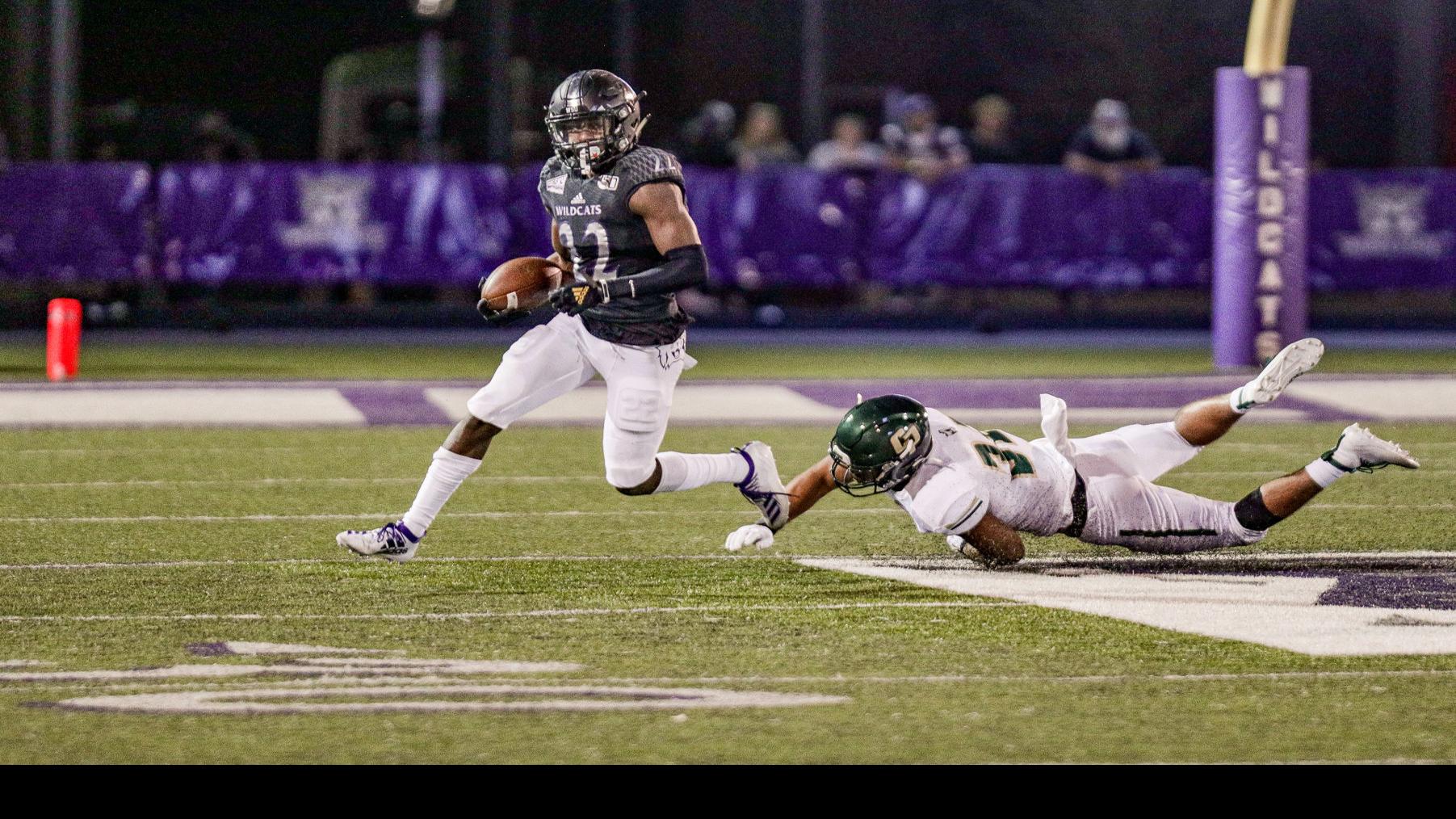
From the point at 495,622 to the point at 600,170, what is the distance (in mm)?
1624

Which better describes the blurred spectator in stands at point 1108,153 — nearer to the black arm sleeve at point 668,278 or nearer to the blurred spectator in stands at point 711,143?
the blurred spectator in stands at point 711,143

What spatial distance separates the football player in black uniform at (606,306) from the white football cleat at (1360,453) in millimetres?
1982

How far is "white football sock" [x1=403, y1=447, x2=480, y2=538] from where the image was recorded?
25.1 feet

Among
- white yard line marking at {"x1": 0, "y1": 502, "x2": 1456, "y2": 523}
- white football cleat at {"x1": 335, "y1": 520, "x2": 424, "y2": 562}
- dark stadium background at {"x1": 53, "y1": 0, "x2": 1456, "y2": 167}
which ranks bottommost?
white yard line marking at {"x1": 0, "y1": 502, "x2": 1456, "y2": 523}

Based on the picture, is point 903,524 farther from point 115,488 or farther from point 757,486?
point 115,488

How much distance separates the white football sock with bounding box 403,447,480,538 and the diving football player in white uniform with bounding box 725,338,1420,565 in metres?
0.87

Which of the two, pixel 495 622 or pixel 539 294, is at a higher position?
pixel 539 294

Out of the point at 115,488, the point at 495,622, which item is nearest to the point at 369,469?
the point at 115,488

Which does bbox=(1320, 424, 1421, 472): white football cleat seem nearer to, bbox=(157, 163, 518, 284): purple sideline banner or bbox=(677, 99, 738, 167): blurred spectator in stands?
bbox=(157, 163, 518, 284): purple sideline banner

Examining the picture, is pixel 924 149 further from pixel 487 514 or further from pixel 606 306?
pixel 606 306

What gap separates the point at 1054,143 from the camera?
26766 mm

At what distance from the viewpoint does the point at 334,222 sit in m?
18.0

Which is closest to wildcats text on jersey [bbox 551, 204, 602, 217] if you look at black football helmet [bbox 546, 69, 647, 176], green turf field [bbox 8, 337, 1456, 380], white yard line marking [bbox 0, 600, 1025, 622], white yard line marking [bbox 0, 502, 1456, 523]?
black football helmet [bbox 546, 69, 647, 176]

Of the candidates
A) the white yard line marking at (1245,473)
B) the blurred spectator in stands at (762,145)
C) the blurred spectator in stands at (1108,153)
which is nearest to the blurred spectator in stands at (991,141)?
the blurred spectator in stands at (1108,153)
